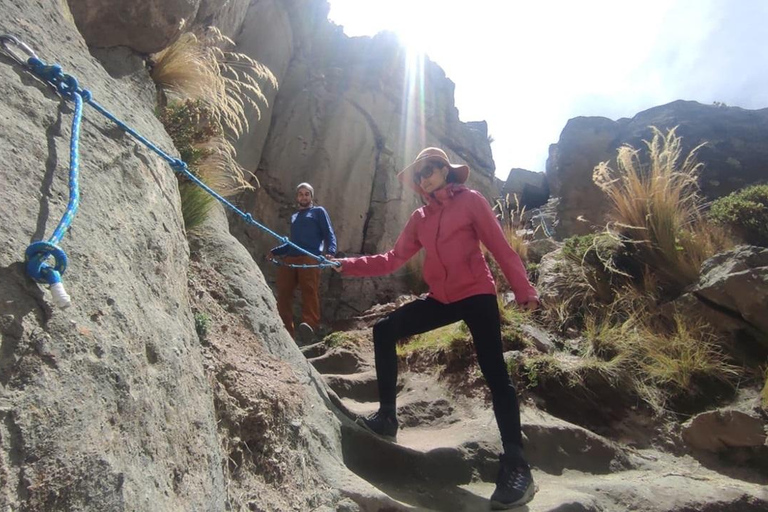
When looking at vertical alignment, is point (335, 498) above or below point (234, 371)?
below

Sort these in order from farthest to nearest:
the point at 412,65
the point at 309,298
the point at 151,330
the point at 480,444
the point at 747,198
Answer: the point at 412,65 < the point at 309,298 < the point at 747,198 < the point at 480,444 < the point at 151,330

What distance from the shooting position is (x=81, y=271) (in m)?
1.84

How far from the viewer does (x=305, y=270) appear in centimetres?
711

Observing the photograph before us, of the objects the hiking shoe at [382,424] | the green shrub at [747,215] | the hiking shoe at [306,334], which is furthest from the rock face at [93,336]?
the green shrub at [747,215]

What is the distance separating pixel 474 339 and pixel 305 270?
386 centimetres

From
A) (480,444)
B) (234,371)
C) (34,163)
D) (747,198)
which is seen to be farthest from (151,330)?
(747,198)

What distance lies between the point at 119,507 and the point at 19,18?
2132mm

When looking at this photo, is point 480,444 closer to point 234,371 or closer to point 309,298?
point 234,371

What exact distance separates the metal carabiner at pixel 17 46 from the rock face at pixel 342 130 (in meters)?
8.83

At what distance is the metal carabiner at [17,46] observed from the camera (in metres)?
2.18

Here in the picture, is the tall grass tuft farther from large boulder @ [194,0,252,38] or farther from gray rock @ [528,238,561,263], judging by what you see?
gray rock @ [528,238,561,263]

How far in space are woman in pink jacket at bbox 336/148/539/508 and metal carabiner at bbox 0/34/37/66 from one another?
7.72ft

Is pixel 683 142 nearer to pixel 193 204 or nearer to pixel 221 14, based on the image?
pixel 221 14

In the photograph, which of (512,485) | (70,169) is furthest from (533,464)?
(70,169)
